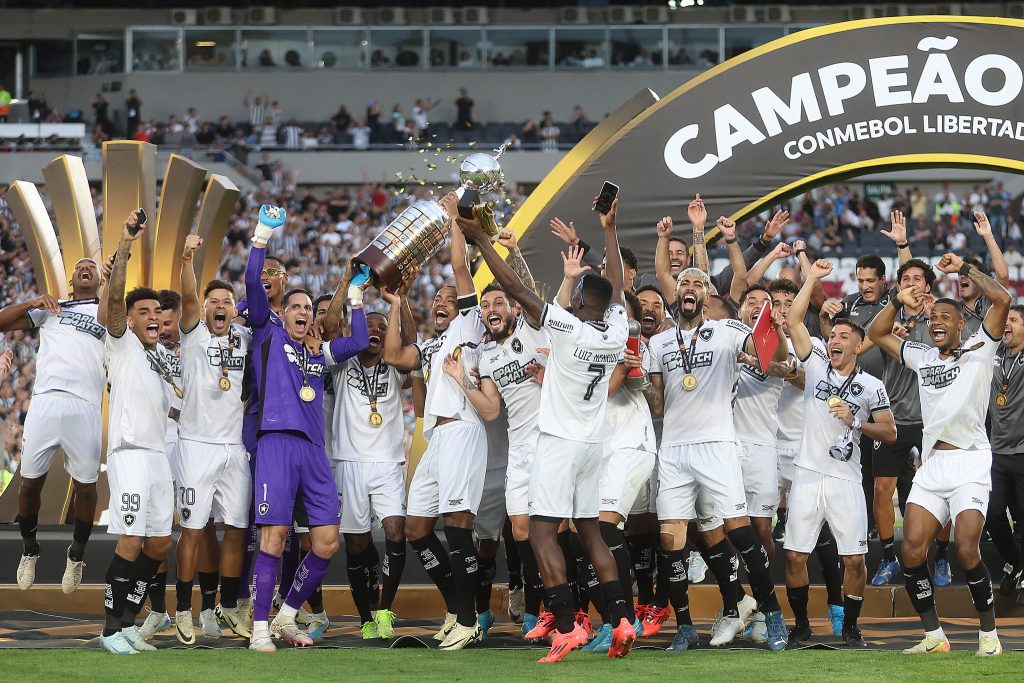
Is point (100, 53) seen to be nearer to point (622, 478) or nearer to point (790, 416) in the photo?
point (790, 416)

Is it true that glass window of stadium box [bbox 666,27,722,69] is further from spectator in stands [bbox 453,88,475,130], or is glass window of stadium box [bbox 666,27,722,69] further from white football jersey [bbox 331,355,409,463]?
white football jersey [bbox 331,355,409,463]

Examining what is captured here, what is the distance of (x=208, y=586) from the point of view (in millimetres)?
9000

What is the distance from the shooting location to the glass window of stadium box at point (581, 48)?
34844 millimetres

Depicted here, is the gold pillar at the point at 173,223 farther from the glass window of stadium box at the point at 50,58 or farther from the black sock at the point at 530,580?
the glass window of stadium box at the point at 50,58

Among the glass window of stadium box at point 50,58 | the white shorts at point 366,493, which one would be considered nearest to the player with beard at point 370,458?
the white shorts at point 366,493

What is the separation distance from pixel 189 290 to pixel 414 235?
1.56 metres

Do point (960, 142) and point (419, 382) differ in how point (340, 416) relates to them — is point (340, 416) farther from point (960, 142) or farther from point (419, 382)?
point (960, 142)

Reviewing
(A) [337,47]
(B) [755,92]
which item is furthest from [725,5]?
(B) [755,92]

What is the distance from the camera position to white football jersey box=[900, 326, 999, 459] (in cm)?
809

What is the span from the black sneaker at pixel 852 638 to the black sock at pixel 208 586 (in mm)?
4351

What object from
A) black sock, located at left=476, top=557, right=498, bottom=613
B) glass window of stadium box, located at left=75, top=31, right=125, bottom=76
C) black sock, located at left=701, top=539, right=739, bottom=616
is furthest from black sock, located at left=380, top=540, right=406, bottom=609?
glass window of stadium box, located at left=75, top=31, right=125, bottom=76

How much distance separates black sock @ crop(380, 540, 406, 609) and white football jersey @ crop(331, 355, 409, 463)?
Result: 60 cm

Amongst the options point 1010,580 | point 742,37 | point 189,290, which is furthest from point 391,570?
point 742,37

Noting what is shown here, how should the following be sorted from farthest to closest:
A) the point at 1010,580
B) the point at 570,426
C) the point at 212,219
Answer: the point at 212,219 → the point at 1010,580 → the point at 570,426
